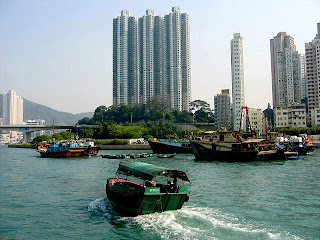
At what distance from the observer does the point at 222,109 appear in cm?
10581

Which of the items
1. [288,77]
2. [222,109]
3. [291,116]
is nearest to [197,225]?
[291,116]

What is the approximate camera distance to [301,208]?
16359 millimetres

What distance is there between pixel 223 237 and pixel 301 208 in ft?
20.4

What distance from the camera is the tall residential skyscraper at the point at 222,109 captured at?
104 m

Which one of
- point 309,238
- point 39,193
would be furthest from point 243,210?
point 39,193

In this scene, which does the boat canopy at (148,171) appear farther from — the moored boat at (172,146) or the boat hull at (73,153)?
the moored boat at (172,146)

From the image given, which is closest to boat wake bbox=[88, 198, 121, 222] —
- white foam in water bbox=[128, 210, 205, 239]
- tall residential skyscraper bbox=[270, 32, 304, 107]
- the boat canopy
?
white foam in water bbox=[128, 210, 205, 239]

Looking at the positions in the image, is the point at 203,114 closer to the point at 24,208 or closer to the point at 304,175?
the point at 304,175

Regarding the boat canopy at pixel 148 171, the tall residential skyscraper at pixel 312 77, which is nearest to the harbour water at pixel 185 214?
the boat canopy at pixel 148 171

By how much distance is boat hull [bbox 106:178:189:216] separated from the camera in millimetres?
14125

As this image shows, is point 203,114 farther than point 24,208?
Yes

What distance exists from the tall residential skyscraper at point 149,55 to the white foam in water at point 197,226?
123728 mm

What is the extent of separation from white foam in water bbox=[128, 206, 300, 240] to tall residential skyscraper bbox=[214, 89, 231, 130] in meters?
89.9

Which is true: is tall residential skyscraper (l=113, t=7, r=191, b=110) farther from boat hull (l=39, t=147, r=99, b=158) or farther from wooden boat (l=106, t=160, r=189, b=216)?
wooden boat (l=106, t=160, r=189, b=216)
